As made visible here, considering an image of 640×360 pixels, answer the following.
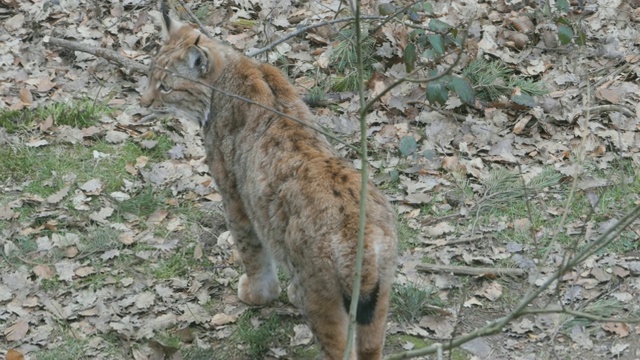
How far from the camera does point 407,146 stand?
23.0ft

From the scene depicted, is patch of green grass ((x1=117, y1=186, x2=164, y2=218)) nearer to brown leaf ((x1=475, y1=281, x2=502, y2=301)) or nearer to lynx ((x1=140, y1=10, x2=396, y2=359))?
lynx ((x1=140, y1=10, x2=396, y2=359))

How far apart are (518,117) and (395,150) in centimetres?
115

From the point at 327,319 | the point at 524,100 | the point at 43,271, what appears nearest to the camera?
the point at 327,319

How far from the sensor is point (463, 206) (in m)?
6.79

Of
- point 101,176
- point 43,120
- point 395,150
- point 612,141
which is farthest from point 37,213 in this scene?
point 612,141

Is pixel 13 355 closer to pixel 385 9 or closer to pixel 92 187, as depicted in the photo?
pixel 92 187

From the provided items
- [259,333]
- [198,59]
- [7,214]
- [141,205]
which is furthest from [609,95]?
[7,214]

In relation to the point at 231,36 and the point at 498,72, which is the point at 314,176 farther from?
the point at 231,36

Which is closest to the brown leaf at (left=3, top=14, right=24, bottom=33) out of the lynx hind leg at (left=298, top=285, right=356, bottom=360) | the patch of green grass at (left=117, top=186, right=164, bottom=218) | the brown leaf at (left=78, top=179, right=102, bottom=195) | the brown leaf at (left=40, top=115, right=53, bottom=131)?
the brown leaf at (left=40, top=115, right=53, bottom=131)

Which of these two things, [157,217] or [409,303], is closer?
[409,303]

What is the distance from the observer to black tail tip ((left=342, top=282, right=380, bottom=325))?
421 cm

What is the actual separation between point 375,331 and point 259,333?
1.44 meters

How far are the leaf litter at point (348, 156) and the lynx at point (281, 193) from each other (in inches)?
28.7

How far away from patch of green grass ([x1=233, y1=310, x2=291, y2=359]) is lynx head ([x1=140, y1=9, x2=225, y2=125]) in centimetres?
135
